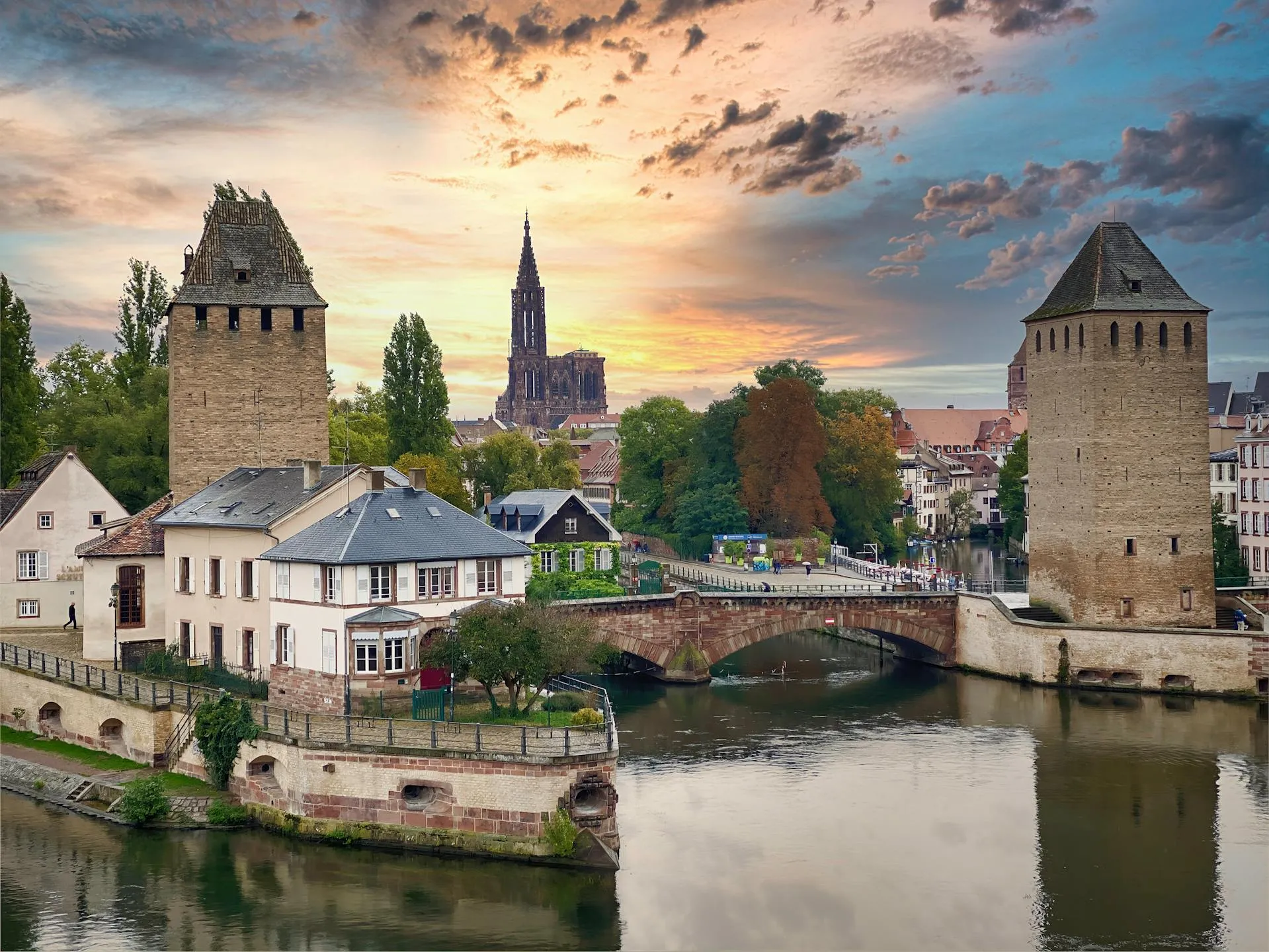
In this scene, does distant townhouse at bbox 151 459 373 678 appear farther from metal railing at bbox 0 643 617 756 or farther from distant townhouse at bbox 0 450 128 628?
distant townhouse at bbox 0 450 128 628

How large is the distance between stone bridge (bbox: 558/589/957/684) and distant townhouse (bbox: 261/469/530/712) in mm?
14798

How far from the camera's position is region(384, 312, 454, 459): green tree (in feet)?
250

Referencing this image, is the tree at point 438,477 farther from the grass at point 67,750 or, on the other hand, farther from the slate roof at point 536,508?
the grass at point 67,750

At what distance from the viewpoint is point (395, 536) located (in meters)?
37.9

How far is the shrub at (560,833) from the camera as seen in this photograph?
3109 cm

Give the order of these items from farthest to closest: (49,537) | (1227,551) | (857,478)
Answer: (857,478)
(1227,551)
(49,537)

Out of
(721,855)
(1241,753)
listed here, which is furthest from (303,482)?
(1241,753)

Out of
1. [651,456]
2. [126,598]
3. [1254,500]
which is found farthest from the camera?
[651,456]

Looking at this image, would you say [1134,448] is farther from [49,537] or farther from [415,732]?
[49,537]

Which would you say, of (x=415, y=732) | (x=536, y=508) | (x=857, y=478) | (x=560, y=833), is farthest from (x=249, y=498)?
(x=857, y=478)

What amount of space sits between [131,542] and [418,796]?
17.5 m

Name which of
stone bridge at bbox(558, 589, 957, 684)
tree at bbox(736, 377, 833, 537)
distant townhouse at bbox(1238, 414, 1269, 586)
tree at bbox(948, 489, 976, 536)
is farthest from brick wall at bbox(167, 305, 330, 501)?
tree at bbox(948, 489, 976, 536)

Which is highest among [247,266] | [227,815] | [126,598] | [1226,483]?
[247,266]

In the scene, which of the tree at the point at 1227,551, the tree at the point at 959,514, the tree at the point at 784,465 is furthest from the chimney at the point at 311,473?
the tree at the point at 959,514
